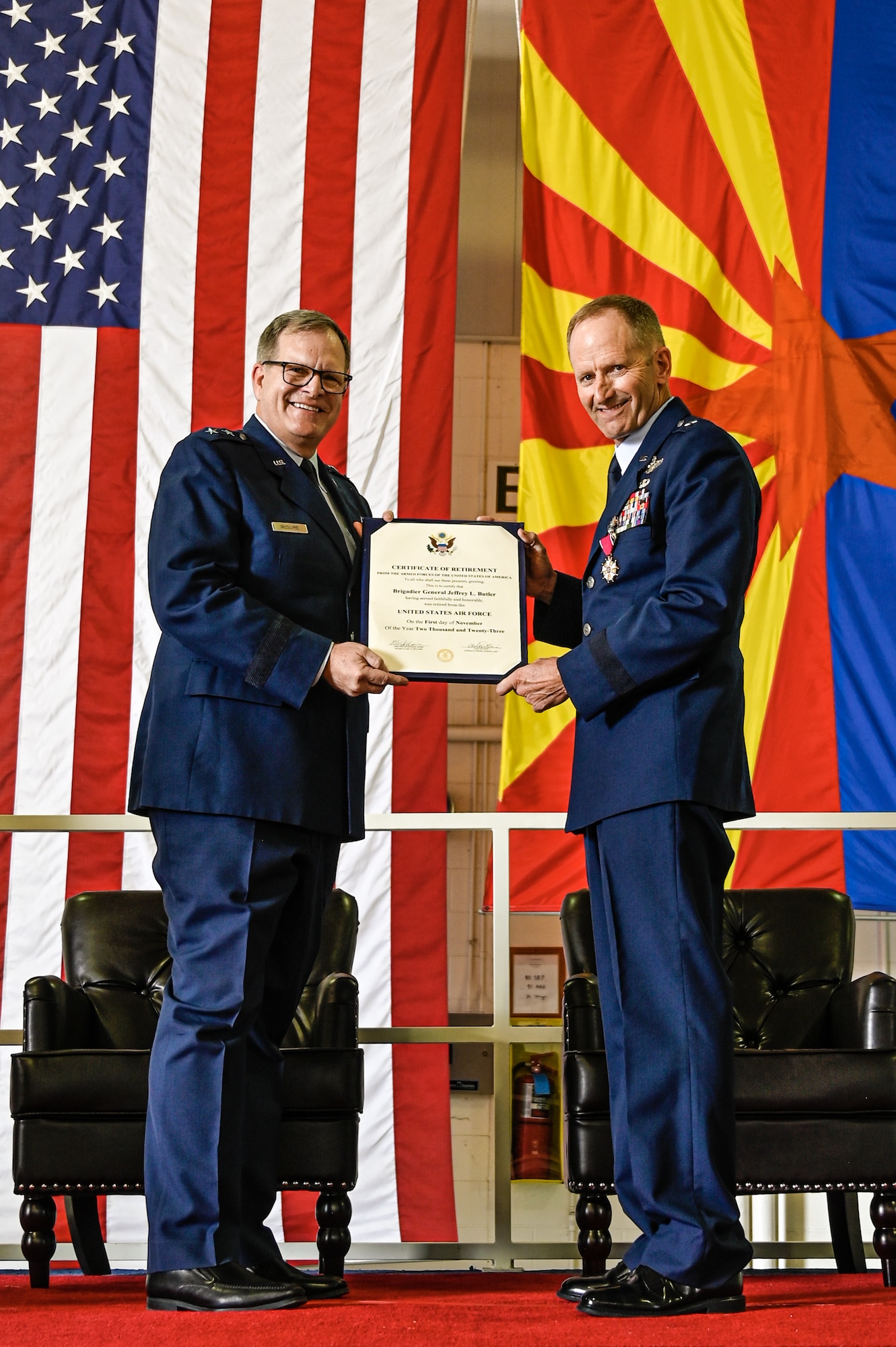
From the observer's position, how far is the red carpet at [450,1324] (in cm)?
147

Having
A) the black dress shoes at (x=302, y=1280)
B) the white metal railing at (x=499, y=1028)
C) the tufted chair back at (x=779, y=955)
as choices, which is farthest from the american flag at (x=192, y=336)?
the black dress shoes at (x=302, y=1280)

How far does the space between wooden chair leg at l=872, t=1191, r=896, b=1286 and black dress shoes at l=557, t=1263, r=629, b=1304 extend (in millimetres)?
773

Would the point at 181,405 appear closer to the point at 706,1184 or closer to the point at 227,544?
the point at 227,544

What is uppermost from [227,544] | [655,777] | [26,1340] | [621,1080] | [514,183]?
[514,183]

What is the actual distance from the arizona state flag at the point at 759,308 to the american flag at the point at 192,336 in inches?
13.5

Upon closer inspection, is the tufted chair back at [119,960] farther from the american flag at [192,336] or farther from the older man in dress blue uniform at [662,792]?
the older man in dress blue uniform at [662,792]

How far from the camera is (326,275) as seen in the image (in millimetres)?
4406

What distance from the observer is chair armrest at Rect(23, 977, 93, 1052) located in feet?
9.11

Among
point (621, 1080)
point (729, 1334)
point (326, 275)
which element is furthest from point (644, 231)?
point (729, 1334)

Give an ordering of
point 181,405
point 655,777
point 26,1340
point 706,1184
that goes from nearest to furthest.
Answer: point 26,1340
point 706,1184
point 655,777
point 181,405

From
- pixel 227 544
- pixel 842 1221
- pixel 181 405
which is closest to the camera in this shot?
pixel 227 544

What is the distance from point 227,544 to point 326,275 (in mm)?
2558

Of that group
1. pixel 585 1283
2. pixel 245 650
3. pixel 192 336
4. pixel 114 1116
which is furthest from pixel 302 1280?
pixel 192 336

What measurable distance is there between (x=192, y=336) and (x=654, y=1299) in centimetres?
343
